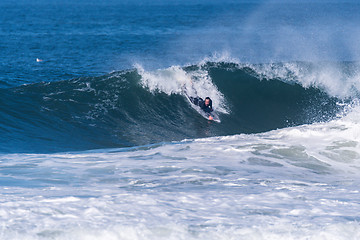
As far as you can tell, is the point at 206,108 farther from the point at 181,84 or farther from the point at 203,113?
the point at 181,84

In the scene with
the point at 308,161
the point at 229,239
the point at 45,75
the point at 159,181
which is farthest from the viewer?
the point at 45,75

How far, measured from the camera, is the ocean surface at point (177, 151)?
589 centimetres

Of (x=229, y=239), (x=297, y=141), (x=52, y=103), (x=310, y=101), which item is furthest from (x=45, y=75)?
(x=229, y=239)

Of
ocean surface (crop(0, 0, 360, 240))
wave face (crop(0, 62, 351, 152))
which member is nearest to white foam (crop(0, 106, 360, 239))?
ocean surface (crop(0, 0, 360, 240))

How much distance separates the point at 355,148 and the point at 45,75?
17479mm

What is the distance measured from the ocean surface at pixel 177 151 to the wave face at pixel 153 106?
59mm

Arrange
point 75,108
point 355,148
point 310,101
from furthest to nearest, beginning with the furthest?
point 310,101, point 75,108, point 355,148

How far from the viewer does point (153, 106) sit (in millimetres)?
17328

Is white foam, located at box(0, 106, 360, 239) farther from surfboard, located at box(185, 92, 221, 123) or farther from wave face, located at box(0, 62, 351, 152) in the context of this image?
surfboard, located at box(185, 92, 221, 123)

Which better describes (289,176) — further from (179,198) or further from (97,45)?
(97,45)

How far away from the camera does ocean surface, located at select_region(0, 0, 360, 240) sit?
5.89 metres

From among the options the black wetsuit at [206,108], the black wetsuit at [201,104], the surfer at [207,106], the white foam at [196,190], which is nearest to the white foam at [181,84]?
the black wetsuit at [201,104]

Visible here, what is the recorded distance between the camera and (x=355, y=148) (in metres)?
11.0

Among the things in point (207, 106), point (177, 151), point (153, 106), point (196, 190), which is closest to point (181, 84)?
point (153, 106)
